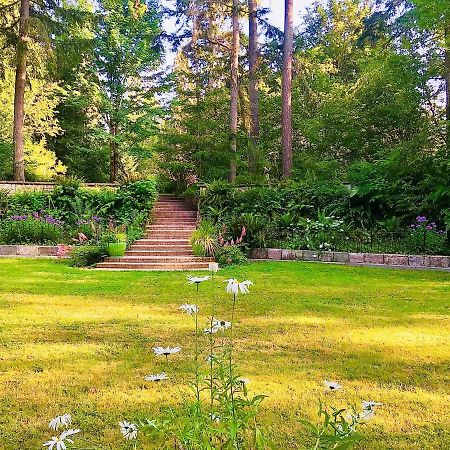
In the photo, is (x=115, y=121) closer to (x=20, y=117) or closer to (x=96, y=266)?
(x=20, y=117)

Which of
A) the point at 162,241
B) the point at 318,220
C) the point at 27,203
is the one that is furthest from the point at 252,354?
the point at 27,203

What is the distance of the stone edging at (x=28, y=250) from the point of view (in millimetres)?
10430

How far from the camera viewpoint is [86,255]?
9250 mm

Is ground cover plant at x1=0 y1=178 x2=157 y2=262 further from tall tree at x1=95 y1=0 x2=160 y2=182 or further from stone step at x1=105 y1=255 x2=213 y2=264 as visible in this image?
tall tree at x1=95 y1=0 x2=160 y2=182

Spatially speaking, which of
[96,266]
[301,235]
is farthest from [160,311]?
[301,235]

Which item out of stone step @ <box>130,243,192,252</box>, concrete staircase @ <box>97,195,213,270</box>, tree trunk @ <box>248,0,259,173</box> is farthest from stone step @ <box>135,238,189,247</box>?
tree trunk @ <box>248,0,259,173</box>

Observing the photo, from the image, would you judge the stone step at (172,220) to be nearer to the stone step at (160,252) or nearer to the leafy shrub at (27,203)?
the stone step at (160,252)

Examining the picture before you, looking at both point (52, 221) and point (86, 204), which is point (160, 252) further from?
point (86, 204)

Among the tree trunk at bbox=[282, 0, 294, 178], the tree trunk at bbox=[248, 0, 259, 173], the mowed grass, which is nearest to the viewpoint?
the mowed grass

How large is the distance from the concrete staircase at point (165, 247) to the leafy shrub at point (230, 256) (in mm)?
258

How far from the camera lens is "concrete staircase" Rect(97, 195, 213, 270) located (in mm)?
9188

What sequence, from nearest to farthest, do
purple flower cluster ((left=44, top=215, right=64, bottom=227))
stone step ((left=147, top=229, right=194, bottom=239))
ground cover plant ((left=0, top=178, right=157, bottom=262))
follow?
1. ground cover plant ((left=0, top=178, right=157, bottom=262))
2. purple flower cluster ((left=44, top=215, right=64, bottom=227))
3. stone step ((left=147, top=229, right=194, bottom=239))

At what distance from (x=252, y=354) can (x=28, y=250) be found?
27.8ft

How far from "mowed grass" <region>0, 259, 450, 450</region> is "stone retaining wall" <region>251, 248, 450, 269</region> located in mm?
2420
